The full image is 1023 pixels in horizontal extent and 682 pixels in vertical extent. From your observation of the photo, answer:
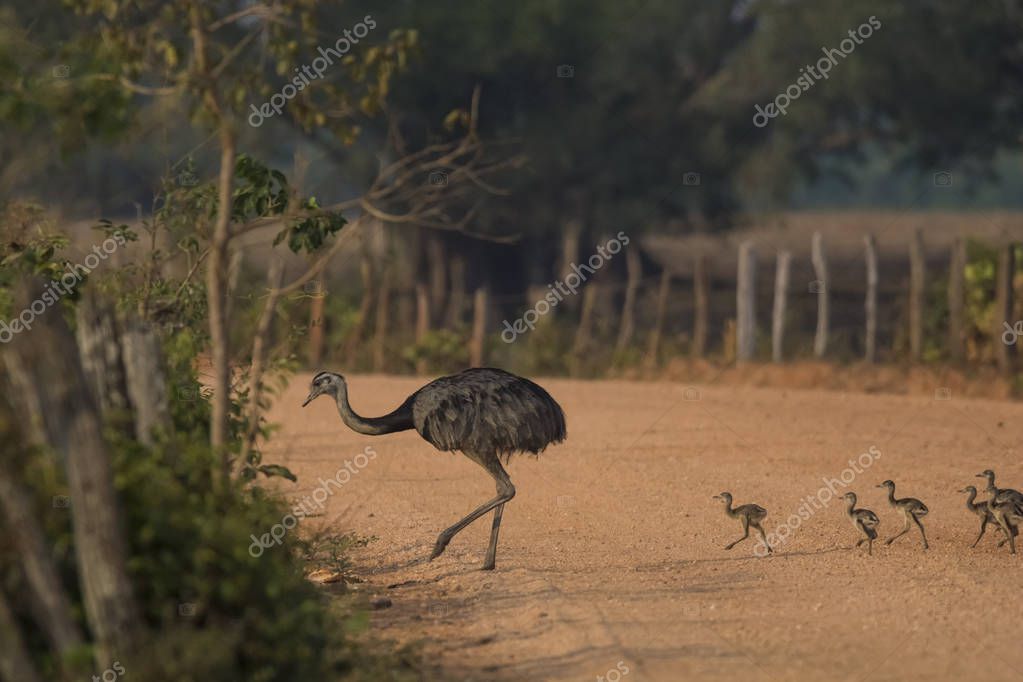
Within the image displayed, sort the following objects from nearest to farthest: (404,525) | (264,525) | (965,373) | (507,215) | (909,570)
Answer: (264,525)
(909,570)
(404,525)
(965,373)
(507,215)

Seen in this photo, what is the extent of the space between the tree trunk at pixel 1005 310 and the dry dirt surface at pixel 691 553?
2.32m

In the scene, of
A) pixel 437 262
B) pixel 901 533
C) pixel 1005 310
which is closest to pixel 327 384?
pixel 901 533

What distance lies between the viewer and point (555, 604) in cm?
880

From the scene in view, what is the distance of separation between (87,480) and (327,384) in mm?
4868

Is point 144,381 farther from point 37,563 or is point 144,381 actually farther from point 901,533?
point 901,533

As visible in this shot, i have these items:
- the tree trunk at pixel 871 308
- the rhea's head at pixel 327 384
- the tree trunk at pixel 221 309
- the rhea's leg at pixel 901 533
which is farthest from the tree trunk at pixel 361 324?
the tree trunk at pixel 221 309

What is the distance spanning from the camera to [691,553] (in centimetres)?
1039

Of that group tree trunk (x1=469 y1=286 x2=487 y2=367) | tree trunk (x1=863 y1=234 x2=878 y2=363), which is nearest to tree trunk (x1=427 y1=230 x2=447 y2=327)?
tree trunk (x1=469 y1=286 x2=487 y2=367)

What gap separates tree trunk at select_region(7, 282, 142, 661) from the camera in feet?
19.5

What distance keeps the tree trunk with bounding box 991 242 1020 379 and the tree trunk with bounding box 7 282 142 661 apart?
1602cm

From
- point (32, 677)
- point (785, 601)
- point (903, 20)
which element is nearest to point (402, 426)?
point (785, 601)

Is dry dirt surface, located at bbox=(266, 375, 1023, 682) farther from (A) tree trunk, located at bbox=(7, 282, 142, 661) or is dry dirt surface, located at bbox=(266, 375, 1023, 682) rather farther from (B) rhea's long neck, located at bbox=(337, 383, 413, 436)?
(A) tree trunk, located at bbox=(7, 282, 142, 661)

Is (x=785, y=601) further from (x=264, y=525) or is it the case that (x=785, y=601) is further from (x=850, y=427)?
(x=850, y=427)

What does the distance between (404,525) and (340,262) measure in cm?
2337
